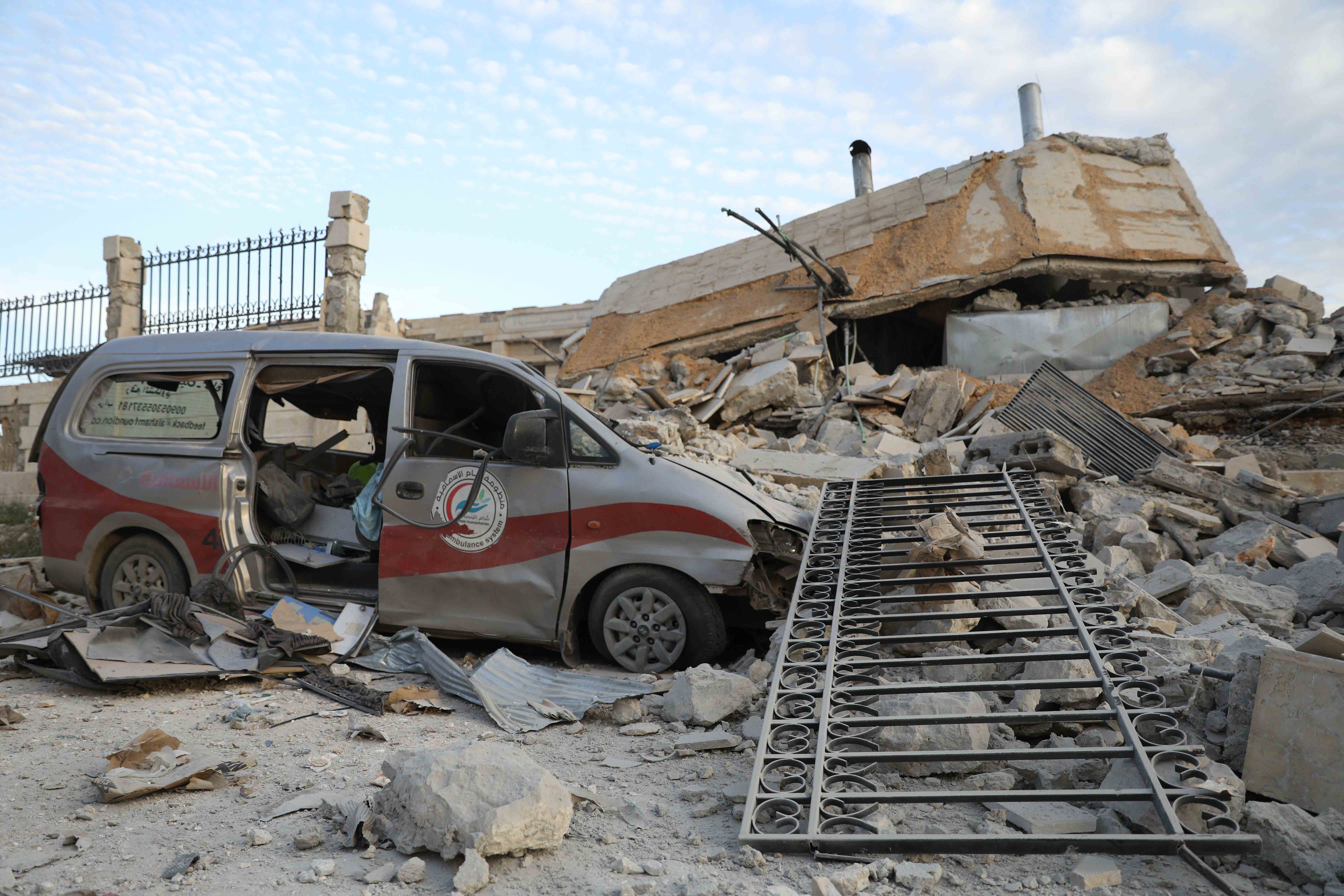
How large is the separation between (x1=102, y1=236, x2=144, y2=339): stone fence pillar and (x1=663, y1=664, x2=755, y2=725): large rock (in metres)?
13.7

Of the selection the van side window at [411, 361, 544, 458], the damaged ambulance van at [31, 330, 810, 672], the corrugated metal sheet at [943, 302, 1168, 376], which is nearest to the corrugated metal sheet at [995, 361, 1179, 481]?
the corrugated metal sheet at [943, 302, 1168, 376]

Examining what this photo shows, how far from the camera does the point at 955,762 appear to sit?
315 centimetres

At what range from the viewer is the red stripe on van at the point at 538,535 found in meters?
4.62

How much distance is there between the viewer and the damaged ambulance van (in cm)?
466

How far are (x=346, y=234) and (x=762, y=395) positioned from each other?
6.60 metres

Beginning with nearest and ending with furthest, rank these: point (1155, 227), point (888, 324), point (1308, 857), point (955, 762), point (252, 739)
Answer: point (1308, 857)
point (955, 762)
point (252, 739)
point (1155, 227)
point (888, 324)

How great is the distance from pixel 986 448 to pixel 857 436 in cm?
195

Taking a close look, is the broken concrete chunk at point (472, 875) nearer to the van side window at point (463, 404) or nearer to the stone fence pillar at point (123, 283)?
the van side window at point (463, 404)

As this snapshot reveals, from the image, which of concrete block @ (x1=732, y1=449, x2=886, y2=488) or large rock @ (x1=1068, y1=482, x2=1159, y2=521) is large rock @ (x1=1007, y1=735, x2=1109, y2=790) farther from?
large rock @ (x1=1068, y1=482, x2=1159, y2=521)

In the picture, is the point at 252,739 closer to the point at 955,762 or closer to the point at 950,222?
the point at 955,762

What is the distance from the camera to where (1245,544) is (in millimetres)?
6535

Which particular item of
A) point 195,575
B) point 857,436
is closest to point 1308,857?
point 195,575

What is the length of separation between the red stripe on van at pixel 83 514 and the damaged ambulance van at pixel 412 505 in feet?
0.04

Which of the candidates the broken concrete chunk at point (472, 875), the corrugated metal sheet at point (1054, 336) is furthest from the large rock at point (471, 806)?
the corrugated metal sheet at point (1054, 336)
